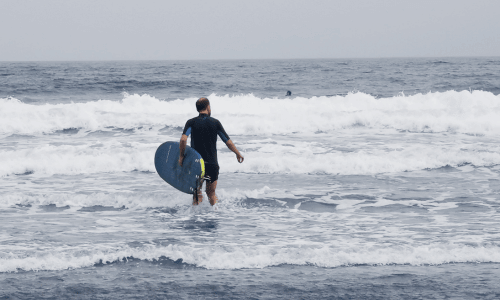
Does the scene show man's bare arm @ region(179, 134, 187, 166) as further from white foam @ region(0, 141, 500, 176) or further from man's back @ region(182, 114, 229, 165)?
white foam @ region(0, 141, 500, 176)

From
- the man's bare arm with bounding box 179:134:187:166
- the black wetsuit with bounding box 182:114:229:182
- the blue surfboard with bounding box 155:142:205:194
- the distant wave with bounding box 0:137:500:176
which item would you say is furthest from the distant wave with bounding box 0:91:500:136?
the man's bare arm with bounding box 179:134:187:166

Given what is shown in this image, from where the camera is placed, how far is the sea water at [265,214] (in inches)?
157

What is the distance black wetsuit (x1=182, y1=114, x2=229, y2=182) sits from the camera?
6258 millimetres

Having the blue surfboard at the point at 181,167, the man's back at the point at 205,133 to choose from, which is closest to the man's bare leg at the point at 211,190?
the blue surfboard at the point at 181,167

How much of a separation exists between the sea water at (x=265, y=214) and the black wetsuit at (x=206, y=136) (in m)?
0.68

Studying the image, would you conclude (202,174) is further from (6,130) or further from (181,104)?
(181,104)

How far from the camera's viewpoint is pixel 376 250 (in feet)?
15.6

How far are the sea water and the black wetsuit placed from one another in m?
0.68

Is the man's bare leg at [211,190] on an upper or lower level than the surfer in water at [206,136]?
lower

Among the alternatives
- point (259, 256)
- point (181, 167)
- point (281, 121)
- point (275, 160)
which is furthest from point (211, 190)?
point (281, 121)

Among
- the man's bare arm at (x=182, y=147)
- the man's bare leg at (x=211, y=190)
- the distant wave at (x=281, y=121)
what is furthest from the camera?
the distant wave at (x=281, y=121)

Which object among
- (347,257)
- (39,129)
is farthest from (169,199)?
(39,129)

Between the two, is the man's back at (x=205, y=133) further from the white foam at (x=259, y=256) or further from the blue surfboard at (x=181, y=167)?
the white foam at (x=259, y=256)

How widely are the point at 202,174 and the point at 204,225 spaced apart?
72cm
